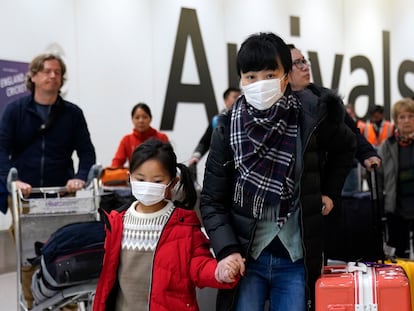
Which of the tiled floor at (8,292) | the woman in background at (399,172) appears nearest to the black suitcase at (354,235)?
the woman in background at (399,172)

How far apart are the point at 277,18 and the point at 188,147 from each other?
2633 mm

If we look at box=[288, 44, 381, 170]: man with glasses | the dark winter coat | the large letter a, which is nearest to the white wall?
the large letter a

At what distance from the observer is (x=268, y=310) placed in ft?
6.77

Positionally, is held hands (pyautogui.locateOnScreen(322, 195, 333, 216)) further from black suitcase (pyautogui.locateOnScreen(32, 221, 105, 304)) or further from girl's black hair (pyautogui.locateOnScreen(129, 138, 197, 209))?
black suitcase (pyautogui.locateOnScreen(32, 221, 105, 304))

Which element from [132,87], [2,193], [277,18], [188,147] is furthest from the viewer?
[277,18]

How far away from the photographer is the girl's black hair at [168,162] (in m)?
2.17

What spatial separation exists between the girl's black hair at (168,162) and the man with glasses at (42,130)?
3.81 ft

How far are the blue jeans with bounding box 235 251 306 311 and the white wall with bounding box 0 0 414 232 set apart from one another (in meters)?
4.38

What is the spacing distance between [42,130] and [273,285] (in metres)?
1.93

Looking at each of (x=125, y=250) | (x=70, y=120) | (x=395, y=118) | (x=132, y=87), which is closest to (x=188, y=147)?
(x=132, y=87)

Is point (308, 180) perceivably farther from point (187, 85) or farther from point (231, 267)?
point (187, 85)

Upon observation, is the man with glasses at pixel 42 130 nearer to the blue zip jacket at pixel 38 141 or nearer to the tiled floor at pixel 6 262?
the blue zip jacket at pixel 38 141

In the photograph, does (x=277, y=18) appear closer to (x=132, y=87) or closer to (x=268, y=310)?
(x=132, y=87)

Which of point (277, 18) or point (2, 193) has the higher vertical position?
point (277, 18)
